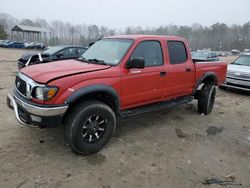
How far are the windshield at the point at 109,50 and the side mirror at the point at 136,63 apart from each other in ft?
0.67

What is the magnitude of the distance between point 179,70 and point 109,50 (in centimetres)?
159

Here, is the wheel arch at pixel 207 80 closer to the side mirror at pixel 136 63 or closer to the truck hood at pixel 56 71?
the side mirror at pixel 136 63

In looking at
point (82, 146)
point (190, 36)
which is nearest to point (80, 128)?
point (82, 146)

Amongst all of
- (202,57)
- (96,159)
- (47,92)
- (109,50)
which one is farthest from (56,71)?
(202,57)

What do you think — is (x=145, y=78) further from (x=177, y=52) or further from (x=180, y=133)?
(x=180, y=133)

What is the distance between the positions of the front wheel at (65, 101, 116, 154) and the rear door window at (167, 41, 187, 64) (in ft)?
6.45

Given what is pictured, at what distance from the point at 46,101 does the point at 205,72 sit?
4.07 m

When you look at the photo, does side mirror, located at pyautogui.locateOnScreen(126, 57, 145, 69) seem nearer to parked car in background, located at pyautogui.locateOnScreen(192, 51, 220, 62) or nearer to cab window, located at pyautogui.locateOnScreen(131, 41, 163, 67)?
cab window, located at pyautogui.locateOnScreen(131, 41, 163, 67)

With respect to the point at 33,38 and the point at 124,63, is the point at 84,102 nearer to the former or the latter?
the point at 124,63

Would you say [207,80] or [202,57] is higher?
[202,57]

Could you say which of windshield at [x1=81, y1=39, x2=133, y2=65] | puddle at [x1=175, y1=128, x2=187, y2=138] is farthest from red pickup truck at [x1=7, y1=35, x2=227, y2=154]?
puddle at [x1=175, y1=128, x2=187, y2=138]

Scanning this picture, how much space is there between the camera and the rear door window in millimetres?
5153

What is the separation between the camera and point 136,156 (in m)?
4.00

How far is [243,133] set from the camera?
5293 mm
